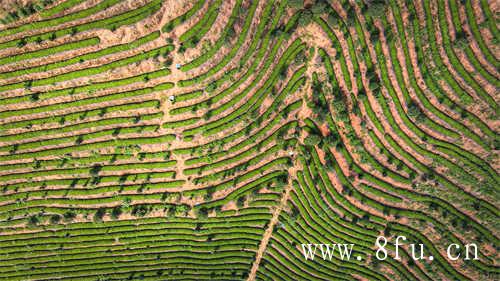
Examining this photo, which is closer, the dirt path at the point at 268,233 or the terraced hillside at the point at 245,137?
the terraced hillside at the point at 245,137

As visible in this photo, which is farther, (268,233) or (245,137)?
(268,233)

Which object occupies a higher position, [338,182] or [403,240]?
[338,182]

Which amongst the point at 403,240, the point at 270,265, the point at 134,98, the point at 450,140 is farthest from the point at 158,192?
the point at 450,140

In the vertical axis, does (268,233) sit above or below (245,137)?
below

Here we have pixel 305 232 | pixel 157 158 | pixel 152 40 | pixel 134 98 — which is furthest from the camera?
pixel 305 232

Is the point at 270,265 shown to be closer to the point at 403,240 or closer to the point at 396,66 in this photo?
the point at 403,240

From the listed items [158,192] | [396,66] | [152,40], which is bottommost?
[158,192]

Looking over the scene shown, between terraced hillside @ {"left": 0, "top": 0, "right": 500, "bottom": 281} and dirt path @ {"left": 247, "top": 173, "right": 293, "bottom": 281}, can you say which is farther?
dirt path @ {"left": 247, "top": 173, "right": 293, "bottom": 281}

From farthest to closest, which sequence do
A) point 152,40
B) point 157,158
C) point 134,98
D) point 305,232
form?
point 305,232 → point 157,158 → point 134,98 → point 152,40
